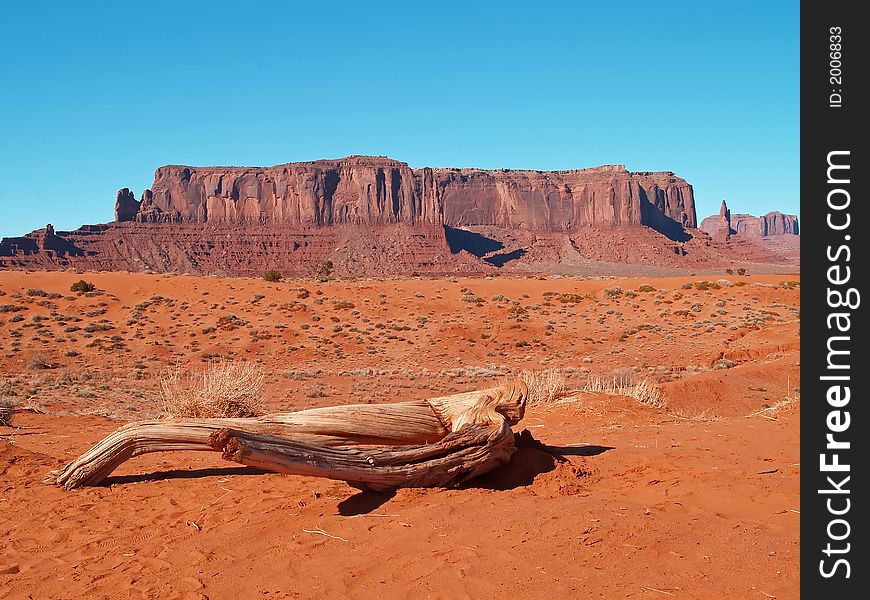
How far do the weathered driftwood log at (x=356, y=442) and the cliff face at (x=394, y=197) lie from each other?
150m

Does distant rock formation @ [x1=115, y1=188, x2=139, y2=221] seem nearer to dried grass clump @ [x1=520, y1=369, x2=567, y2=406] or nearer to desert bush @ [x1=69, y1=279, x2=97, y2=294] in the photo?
desert bush @ [x1=69, y1=279, x2=97, y2=294]

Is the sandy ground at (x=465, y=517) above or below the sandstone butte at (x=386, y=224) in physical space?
below

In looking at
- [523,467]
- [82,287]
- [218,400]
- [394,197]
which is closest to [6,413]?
[218,400]

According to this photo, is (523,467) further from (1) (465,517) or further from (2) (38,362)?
(2) (38,362)

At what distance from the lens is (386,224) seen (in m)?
156

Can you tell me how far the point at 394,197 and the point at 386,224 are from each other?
876cm

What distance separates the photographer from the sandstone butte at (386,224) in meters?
136

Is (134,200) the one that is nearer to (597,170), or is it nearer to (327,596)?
(597,170)

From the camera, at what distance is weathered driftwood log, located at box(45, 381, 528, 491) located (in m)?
6.20

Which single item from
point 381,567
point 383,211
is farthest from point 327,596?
point 383,211

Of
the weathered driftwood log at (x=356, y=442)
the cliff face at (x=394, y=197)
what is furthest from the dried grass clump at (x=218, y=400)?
the cliff face at (x=394, y=197)

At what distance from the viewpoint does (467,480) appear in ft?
22.5

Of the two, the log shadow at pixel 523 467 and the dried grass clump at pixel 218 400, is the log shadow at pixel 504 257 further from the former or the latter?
the log shadow at pixel 523 467

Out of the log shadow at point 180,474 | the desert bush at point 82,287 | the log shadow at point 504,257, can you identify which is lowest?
the log shadow at point 180,474
